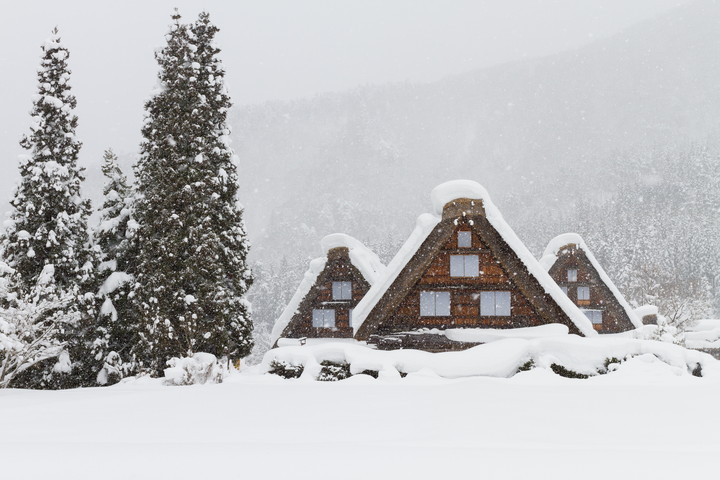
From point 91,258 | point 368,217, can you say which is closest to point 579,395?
point 91,258

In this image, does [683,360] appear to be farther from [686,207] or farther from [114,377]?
[686,207]

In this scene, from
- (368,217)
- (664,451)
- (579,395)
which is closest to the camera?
(664,451)

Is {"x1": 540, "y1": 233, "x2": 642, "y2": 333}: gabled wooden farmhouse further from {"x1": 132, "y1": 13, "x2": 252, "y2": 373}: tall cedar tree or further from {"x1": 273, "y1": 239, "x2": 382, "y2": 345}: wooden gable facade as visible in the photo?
{"x1": 132, "y1": 13, "x2": 252, "y2": 373}: tall cedar tree

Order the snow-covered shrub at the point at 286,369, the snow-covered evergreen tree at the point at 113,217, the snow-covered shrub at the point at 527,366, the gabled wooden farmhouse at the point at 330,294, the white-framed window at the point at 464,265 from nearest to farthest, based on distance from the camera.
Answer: the snow-covered shrub at the point at 527,366
the snow-covered shrub at the point at 286,369
the white-framed window at the point at 464,265
the snow-covered evergreen tree at the point at 113,217
the gabled wooden farmhouse at the point at 330,294

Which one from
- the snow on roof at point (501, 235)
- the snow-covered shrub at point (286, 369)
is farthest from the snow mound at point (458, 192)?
the snow-covered shrub at point (286, 369)

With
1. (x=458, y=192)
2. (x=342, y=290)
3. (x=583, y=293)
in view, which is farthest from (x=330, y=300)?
(x=583, y=293)

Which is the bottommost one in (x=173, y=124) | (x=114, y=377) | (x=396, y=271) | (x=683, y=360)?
(x=114, y=377)

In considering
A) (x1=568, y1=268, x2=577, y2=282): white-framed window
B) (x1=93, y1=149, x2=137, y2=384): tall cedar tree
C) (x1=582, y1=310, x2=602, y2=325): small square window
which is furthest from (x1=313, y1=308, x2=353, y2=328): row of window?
(x1=582, y1=310, x2=602, y2=325): small square window

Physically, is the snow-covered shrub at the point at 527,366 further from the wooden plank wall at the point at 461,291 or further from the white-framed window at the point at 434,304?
the white-framed window at the point at 434,304

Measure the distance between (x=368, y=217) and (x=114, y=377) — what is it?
534 ft

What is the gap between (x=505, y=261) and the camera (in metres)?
20.4

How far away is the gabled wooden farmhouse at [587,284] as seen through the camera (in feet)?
114

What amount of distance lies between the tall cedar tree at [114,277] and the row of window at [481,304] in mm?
10352

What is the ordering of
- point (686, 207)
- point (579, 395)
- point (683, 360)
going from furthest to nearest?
point (686, 207) → point (683, 360) → point (579, 395)
